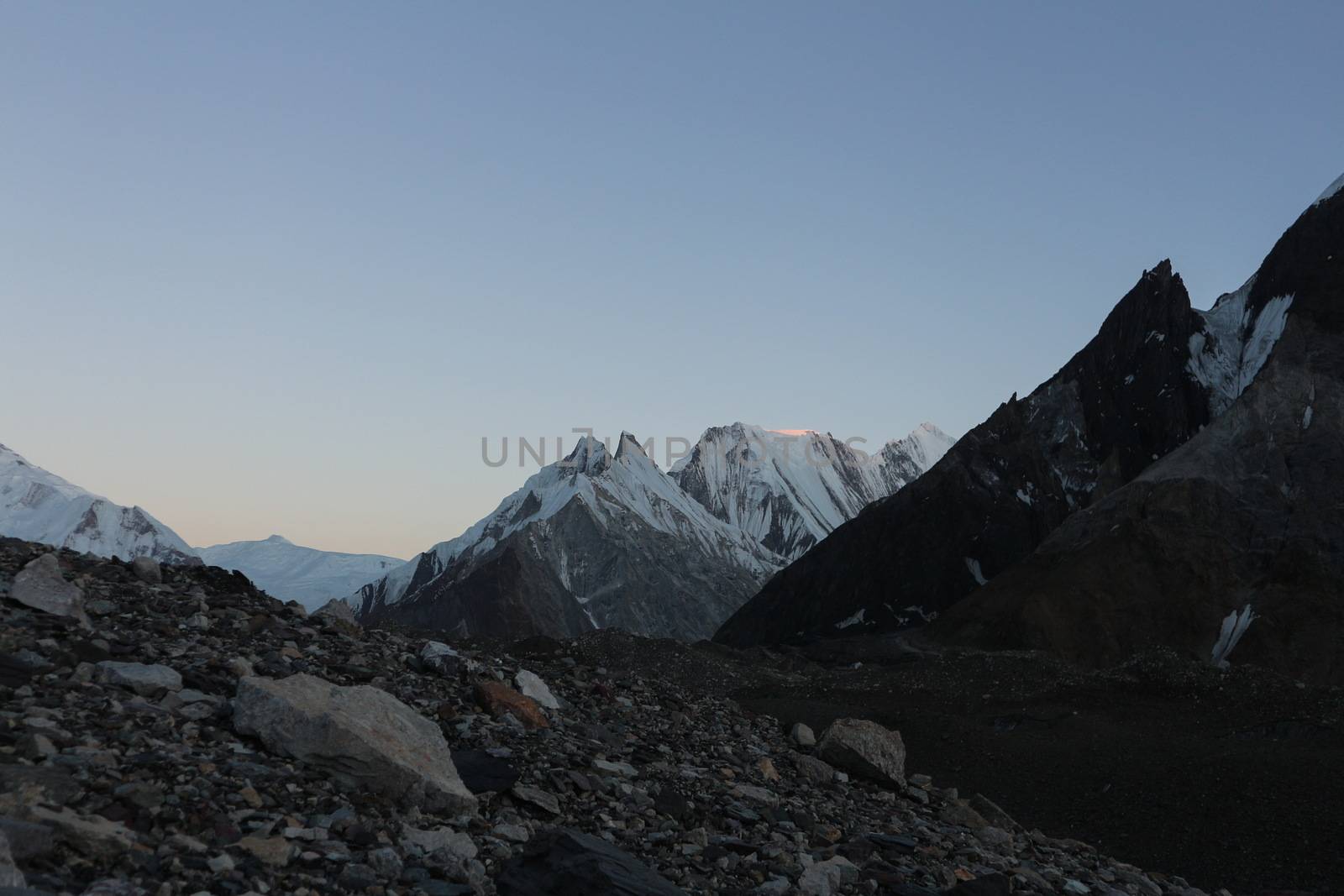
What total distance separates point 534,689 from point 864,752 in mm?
6553

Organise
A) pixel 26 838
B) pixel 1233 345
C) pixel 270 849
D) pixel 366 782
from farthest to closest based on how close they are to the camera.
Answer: pixel 1233 345
pixel 366 782
pixel 270 849
pixel 26 838

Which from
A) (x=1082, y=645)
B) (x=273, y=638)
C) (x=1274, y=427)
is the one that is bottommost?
(x=1082, y=645)

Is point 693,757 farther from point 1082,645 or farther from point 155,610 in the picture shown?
point 1082,645

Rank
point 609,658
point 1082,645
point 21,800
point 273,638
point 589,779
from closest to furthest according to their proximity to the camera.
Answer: point 21,800
point 589,779
point 273,638
point 609,658
point 1082,645

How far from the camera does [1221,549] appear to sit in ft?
292

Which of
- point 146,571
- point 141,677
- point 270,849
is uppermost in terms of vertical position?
point 146,571

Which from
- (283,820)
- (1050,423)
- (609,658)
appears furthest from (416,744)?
(1050,423)

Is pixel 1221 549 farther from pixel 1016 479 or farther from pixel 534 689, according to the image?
pixel 534 689

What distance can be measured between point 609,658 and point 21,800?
5525cm

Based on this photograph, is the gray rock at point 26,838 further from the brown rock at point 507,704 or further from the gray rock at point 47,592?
the brown rock at point 507,704

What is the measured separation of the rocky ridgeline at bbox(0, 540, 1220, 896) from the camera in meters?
7.59

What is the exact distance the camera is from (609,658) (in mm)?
61312

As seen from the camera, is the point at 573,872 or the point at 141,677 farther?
the point at 141,677

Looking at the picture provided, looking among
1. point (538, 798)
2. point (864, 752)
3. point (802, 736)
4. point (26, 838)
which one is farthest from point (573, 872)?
point (802, 736)
